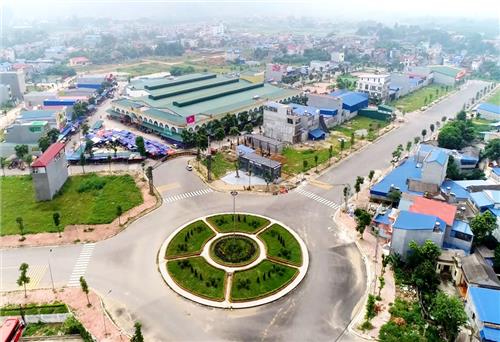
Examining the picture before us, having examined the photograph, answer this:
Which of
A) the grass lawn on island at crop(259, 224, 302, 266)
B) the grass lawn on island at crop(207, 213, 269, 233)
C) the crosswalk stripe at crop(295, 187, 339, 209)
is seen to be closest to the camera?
the grass lawn on island at crop(259, 224, 302, 266)

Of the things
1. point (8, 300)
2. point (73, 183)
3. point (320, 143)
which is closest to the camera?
point (8, 300)

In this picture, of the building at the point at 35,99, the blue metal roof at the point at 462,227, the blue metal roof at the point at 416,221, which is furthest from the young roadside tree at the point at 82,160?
the blue metal roof at the point at 462,227

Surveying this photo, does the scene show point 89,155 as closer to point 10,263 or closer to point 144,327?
point 10,263

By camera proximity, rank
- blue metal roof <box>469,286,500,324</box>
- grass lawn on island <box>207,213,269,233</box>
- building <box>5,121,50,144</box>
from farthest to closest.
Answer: building <box>5,121,50,144</box>, grass lawn on island <box>207,213,269,233</box>, blue metal roof <box>469,286,500,324</box>

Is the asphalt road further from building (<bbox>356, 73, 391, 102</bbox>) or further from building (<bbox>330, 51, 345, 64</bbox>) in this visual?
building (<bbox>330, 51, 345, 64</bbox>)

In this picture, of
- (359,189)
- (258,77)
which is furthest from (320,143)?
(258,77)

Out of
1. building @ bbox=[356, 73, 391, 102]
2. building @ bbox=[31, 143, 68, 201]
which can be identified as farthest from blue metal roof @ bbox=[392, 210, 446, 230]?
building @ bbox=[356, 73, 391, 102]

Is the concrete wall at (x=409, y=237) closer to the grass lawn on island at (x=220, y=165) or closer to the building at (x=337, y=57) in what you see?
the grass lawn on island at (x=220, y=165)
